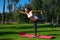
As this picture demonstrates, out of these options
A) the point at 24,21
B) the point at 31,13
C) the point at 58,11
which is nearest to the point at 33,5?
the point at 24,21

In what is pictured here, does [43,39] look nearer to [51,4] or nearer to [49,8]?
[51,4]

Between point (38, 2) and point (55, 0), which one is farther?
point (38, 2)

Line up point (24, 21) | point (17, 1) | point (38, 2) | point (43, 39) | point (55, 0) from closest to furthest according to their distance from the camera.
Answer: point (43, 39)
point (55, 0)
point (38, 2)
point (24, 21)
point (17, 1)

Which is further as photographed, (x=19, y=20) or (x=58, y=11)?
(x=19, y=20)

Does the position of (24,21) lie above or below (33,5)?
below

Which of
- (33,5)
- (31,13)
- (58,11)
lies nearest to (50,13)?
(58,11)

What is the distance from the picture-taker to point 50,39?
14891 millimetres

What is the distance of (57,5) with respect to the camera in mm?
50719

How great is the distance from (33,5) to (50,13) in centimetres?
1235

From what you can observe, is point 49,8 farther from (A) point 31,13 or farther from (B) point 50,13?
(A) point 31,13

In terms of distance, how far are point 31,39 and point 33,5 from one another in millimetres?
54516

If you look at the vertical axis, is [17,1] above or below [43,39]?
above

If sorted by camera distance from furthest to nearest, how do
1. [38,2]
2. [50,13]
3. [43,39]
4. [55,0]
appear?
[38,2]
[50,13]
[55,0]
[43,39]

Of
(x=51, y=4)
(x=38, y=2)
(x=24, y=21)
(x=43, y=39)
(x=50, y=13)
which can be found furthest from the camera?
(x=24, y=21)
